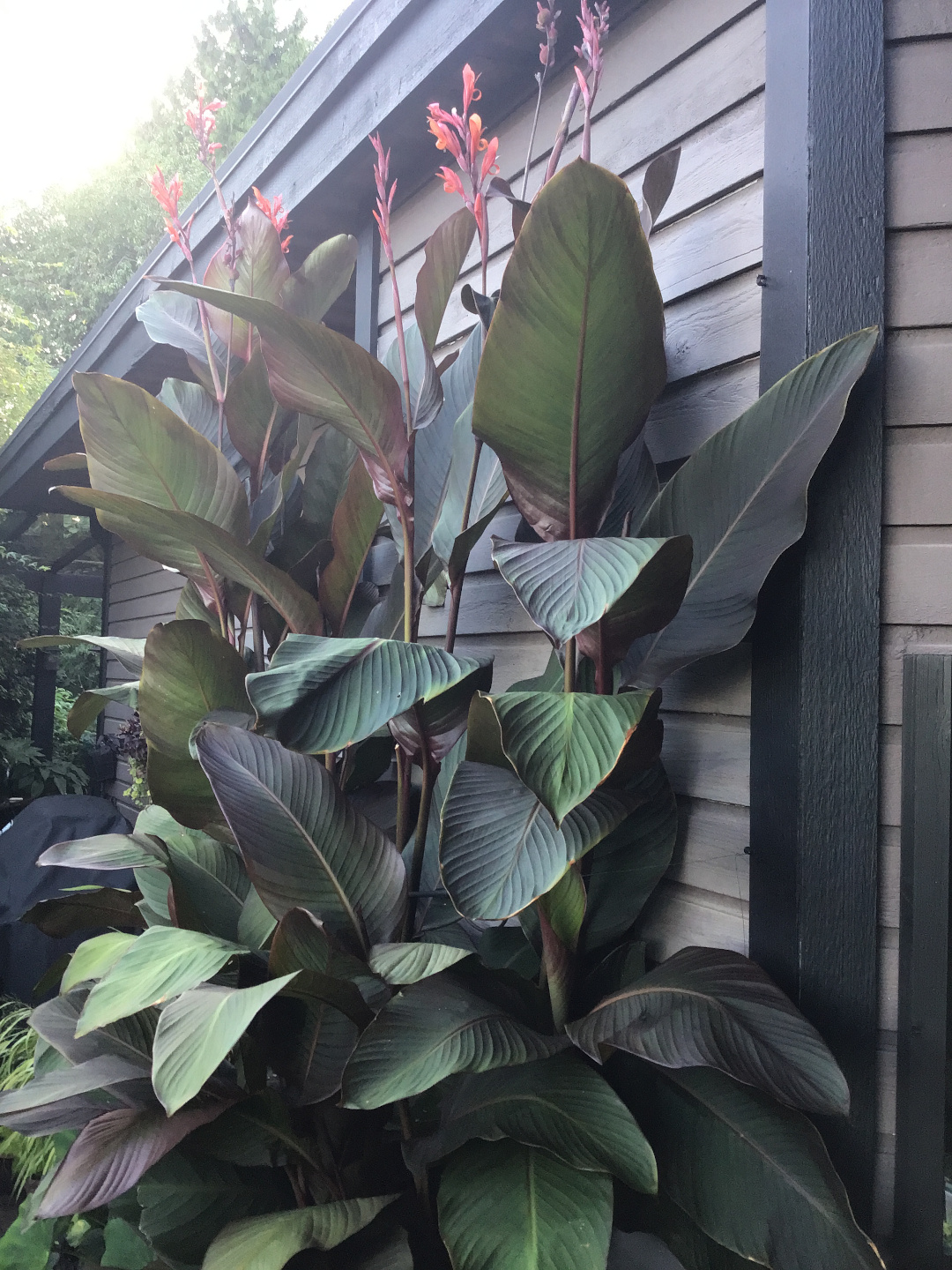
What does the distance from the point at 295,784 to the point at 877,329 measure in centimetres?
103

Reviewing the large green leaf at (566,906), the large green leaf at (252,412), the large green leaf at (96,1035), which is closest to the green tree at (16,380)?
the large green leaf at (252,412)

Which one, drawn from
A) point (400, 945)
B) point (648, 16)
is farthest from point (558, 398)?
point (648, 16)

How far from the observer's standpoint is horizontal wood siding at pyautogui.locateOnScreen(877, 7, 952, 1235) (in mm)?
1138

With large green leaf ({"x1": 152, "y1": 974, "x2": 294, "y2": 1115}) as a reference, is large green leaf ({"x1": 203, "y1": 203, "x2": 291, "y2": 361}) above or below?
above

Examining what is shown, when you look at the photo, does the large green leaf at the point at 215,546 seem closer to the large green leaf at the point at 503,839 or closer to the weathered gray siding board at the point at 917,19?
the large green leaf at the point at 503,839

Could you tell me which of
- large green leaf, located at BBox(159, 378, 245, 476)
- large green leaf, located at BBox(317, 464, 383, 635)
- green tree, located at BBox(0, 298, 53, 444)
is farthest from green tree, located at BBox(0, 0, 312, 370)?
large green leaf, located at BBox(317, 464, 383, 635)

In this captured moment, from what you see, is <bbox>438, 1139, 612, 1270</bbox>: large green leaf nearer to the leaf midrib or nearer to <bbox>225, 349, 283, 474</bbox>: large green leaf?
the leaf midrib

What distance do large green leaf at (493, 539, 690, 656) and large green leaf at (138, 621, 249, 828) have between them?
642mm

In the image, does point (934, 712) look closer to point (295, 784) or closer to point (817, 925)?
point (817, 925)

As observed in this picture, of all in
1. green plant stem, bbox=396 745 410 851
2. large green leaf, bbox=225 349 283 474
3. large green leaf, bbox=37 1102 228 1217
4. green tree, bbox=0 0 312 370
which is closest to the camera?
large green leaf, bbox=37 1102 228 1217

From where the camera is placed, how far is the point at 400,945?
114 centimetres

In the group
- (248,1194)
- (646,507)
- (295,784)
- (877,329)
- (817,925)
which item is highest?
(877,329)

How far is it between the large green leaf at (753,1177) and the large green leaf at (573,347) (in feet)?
2.56

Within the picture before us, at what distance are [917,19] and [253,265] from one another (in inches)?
51.1
